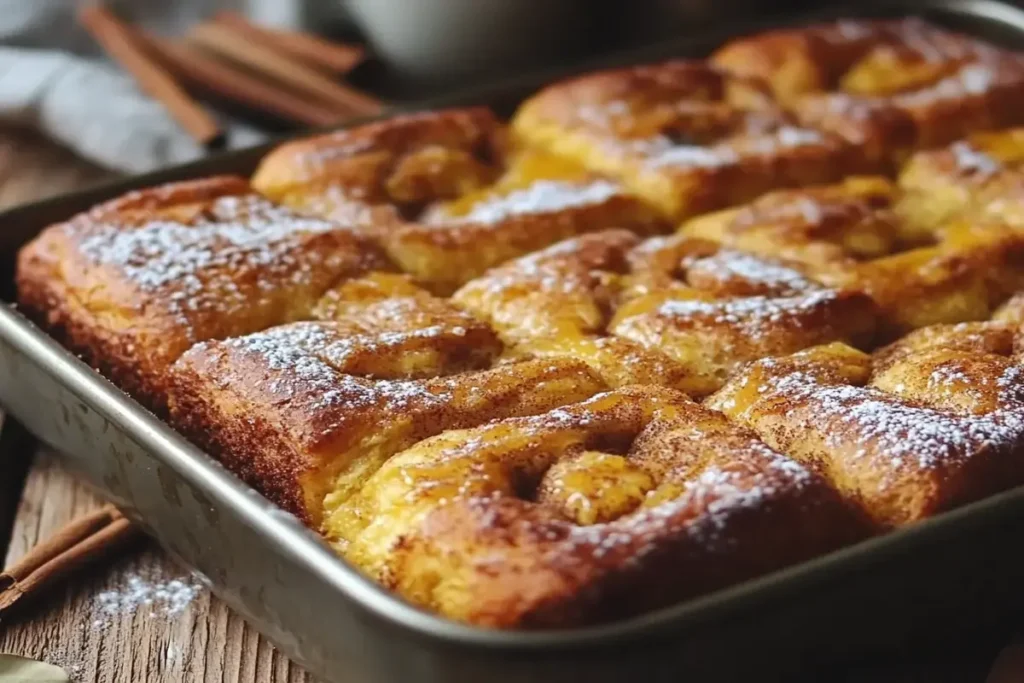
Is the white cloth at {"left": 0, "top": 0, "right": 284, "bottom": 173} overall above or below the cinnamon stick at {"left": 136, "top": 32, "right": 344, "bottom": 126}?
below

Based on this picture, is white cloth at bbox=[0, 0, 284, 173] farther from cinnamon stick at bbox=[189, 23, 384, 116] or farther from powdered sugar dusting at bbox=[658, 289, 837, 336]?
powdered sugar dusting at bbox=[658, 289, 837, 336]

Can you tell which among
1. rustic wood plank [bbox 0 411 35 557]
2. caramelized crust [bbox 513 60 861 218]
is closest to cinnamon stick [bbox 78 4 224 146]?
caramelized crust [bbox 513 60 861 218]

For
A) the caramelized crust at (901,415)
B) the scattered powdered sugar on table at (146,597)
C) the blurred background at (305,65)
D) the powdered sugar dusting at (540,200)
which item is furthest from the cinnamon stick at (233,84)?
the caramelized crust at (901,415)

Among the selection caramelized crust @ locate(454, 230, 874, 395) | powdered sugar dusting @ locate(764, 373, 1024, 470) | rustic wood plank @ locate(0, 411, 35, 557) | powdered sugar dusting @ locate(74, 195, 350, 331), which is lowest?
rustic wood plank @ locate(0, 411, 35, 557)

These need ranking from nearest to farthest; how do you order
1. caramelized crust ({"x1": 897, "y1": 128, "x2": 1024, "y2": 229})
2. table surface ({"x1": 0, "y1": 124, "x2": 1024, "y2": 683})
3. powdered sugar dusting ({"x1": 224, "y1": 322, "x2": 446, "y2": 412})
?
1. table surface ({"x1": 0, "y1": 124, "x2": 1024, "y2": 683})
2. powdered sugar dusting ({"x1": 224, "y1": 322, "x2": 446, "y2": 412})
3. caramelized crust ({"x1": 897, "y1": 128, "x2": 1024, "y2": 229})

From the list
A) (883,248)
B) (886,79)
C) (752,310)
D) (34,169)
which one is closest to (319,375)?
(752,310)

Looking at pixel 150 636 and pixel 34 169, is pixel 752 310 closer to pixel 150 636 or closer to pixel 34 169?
pixel 150 636

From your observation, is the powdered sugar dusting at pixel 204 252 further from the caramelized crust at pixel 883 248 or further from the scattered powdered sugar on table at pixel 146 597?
the caramelized crust at pixel 883 248
